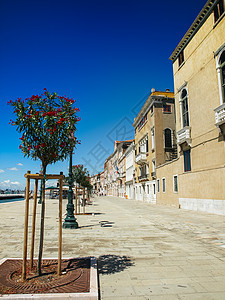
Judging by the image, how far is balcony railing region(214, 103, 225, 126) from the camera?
13.9 meters

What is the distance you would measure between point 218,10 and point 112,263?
55.4ft

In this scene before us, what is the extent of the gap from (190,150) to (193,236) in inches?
442

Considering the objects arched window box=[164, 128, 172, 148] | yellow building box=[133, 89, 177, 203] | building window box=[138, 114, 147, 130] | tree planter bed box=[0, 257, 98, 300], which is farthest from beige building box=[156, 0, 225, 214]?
building window box=[138, 114, 147, 130]

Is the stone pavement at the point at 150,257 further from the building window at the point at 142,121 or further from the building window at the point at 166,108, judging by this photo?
the building window at the point at 142,121

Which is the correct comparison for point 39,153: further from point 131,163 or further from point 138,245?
point 131,163

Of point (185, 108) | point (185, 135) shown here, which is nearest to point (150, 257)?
point (185, 135)

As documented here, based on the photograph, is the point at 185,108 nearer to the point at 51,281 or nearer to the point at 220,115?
the point at 220,115

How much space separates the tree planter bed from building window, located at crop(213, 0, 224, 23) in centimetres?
1671

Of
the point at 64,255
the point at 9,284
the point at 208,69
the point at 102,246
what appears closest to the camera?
the point at 9,284

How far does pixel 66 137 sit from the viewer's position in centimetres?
455

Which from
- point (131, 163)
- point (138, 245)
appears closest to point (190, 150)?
point (138, 245)

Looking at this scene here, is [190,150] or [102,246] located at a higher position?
[190,150]

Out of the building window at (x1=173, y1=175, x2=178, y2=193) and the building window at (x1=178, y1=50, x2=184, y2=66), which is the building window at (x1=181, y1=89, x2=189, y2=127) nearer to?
the building window at (x1=178, y1=50, x2=184, y2=66)

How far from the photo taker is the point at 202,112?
16.7 meters
